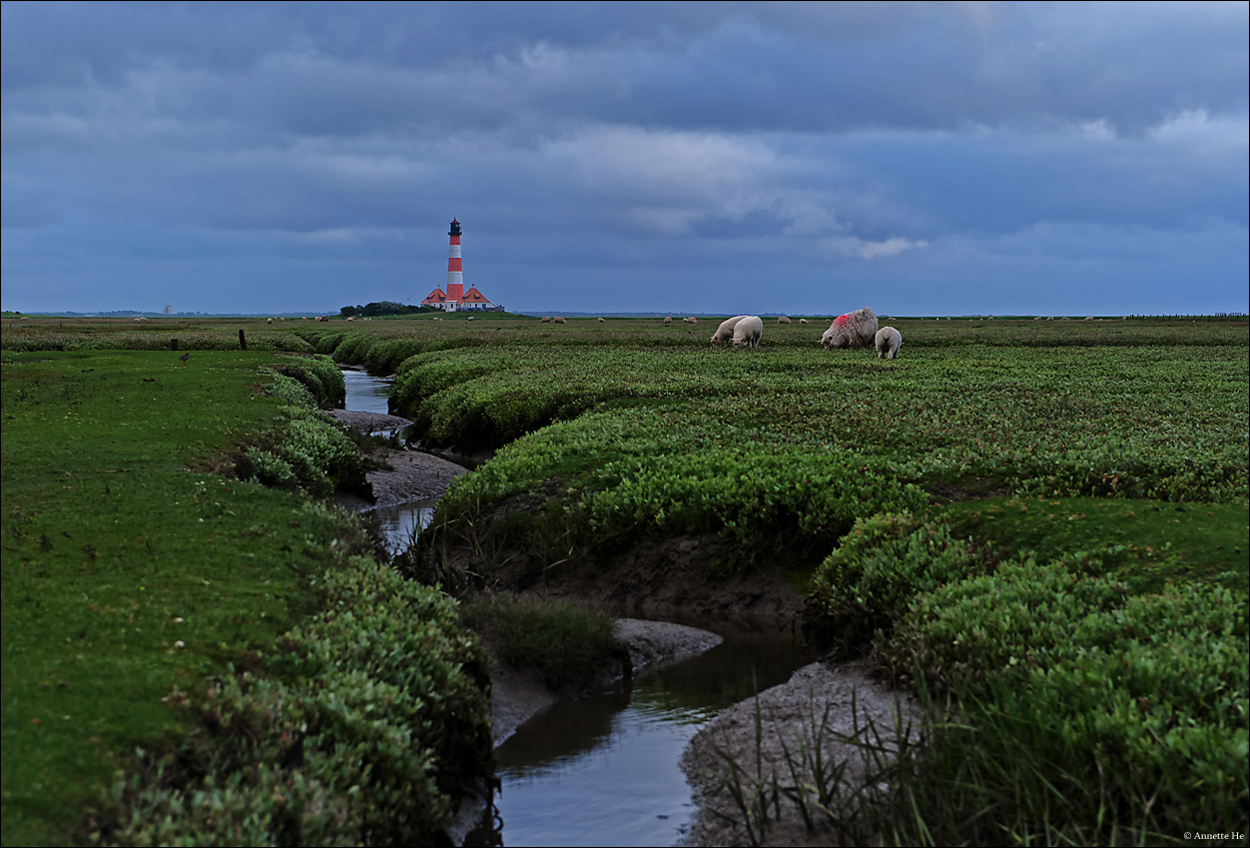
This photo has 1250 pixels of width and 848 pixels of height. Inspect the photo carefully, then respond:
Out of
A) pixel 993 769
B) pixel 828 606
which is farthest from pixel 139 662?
pixel 828 606

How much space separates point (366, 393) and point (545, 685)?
4502 cm

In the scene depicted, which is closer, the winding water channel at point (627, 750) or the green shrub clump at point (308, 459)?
the winding water channel at point (627, 750)

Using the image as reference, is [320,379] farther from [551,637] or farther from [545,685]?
[545,685]

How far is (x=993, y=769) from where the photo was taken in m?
7.98

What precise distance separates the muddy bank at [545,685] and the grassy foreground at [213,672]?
47.0 inches

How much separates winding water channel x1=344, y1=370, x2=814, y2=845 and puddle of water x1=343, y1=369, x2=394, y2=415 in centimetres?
3271

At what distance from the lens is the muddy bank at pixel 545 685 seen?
11.7 metres

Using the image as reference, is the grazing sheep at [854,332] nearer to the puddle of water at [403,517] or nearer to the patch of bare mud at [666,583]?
the puddle of water at [403,517]

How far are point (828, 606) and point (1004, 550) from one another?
245 centimetres

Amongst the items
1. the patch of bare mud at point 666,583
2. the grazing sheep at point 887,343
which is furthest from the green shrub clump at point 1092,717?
the grazing sheep at point 887,343

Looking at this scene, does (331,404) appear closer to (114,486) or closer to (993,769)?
(114,486)

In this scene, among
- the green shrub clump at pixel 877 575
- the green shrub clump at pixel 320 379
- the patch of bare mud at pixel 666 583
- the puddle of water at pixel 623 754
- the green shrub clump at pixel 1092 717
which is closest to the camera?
the green shrub clump at pixel 1092 717

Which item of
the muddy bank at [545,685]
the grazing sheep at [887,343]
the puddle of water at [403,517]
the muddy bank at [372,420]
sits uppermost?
the grazing sheep at [887,343]

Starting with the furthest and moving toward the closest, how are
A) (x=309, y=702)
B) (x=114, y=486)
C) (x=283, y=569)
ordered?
(x=114, y=486) < (x=283, y=569) < (x=309, y=702)
